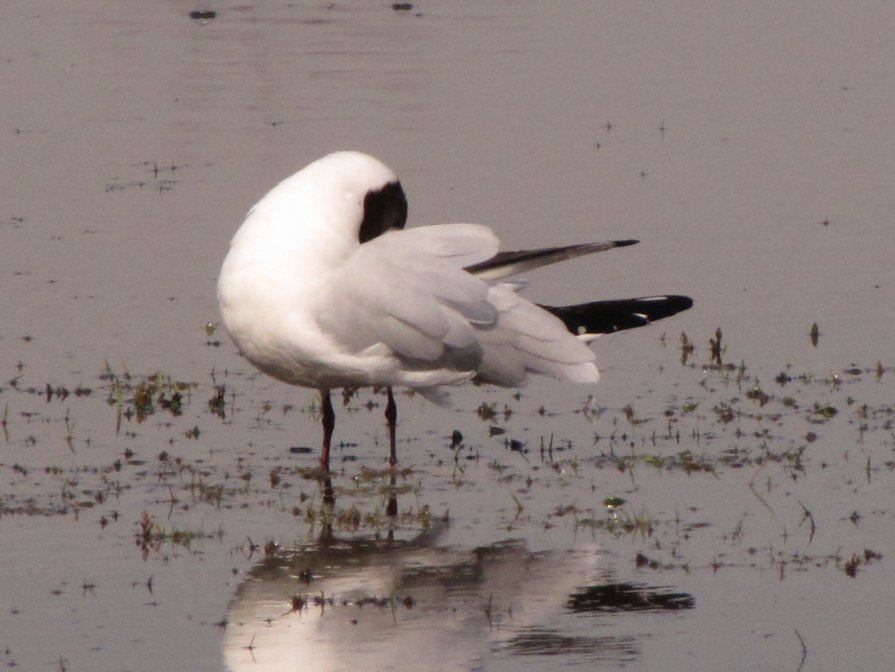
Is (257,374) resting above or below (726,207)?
below

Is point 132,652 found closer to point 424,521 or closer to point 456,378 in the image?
point 424,521

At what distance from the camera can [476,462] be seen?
8.49 meters

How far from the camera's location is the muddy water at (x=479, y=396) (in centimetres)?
640

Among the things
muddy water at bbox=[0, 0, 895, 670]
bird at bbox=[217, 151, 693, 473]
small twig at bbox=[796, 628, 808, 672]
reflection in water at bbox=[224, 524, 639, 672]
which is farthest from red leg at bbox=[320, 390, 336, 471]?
small twig at bbox=[796, 628, 808, 672]

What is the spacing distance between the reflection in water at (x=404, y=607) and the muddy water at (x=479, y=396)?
0.05 feet

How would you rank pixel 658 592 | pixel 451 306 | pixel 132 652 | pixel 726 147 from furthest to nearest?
pixel 726 147, pixel 451 306, pixel 658 592, pixel 132 652

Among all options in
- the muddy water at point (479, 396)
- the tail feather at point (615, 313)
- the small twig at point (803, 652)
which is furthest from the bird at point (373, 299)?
the small twig at point (803, 652)

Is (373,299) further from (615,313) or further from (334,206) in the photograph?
(615,313)

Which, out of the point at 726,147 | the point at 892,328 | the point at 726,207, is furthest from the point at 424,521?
the point at 726,147

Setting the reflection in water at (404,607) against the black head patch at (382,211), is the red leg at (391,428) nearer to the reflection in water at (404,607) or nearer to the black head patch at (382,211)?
the black head patch at (382,211)

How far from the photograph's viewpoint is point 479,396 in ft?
31.9

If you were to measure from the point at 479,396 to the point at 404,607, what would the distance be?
3314 millimetres

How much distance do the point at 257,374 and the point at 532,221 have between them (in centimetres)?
323

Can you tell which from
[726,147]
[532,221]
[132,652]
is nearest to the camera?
[132,652]
